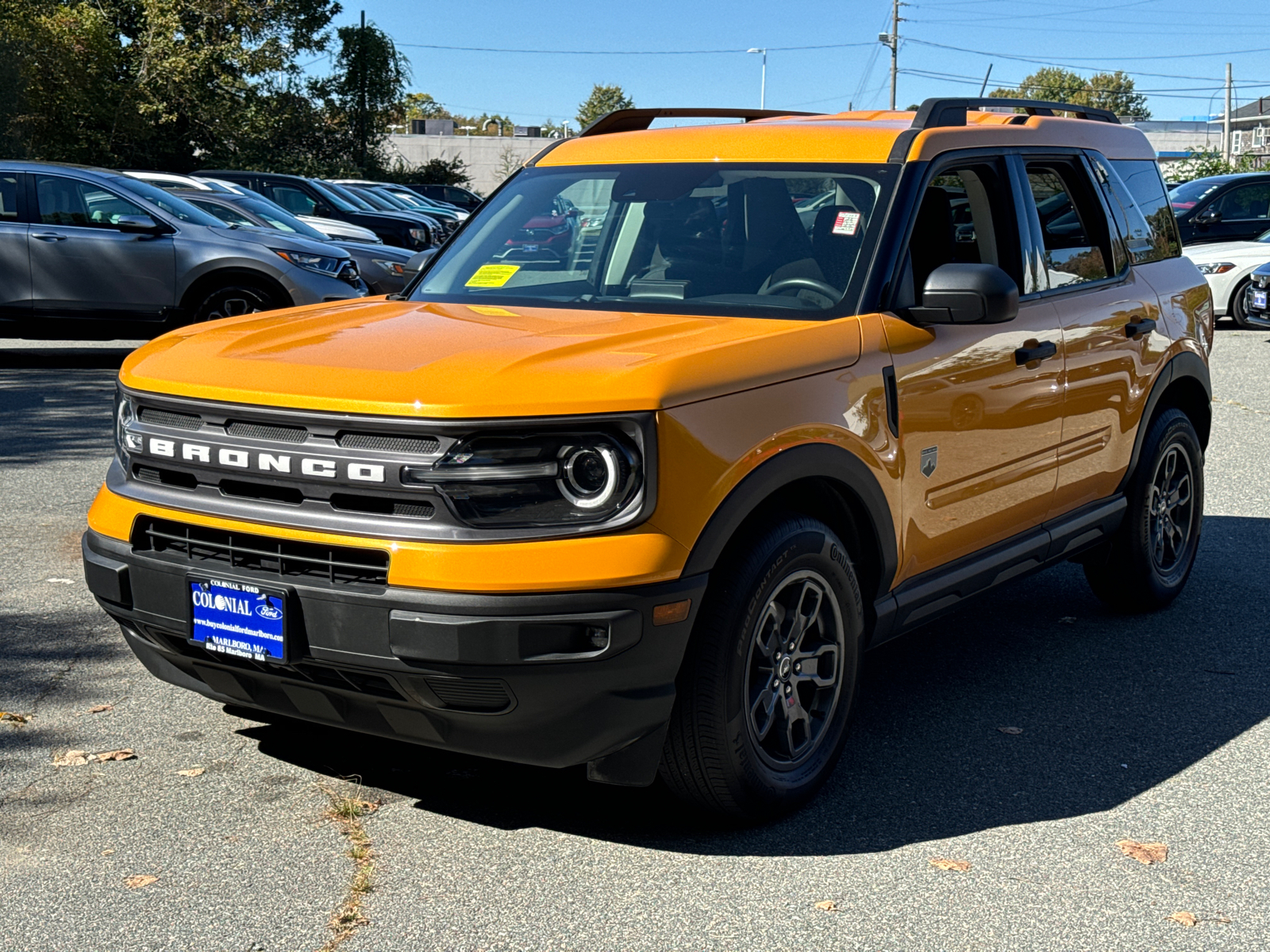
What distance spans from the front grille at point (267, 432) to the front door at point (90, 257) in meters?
9.30

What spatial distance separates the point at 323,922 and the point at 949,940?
1.43 m

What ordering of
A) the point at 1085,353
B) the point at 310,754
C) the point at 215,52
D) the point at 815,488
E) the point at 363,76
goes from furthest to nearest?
1. the point at 363,76
2. the point at 215,52
3. the point at 1085,353
4. the point at 310,754
5. the point at 815,488

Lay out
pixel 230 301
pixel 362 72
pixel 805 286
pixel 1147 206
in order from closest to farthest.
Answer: pixel 805 286, pixel 1147 206, pixel 230 301, pixel 362 72

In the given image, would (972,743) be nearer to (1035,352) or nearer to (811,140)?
(1035,352)

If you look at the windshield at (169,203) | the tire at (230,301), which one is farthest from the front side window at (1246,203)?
the windshield at (169,203)

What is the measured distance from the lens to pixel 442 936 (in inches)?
122

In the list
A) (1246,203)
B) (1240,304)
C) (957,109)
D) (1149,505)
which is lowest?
(1149,505)

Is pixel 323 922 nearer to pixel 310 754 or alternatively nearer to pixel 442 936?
pixel 442 936

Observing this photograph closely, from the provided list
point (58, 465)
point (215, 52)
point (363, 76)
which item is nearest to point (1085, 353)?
point (58, 465)

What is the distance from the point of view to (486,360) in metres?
3.41

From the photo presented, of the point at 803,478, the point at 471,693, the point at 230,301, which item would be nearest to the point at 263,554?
the point at 471,693

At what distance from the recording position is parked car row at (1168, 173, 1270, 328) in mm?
17016

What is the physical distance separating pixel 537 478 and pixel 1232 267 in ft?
52.7

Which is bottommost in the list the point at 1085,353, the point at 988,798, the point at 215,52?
the point at 988,798
